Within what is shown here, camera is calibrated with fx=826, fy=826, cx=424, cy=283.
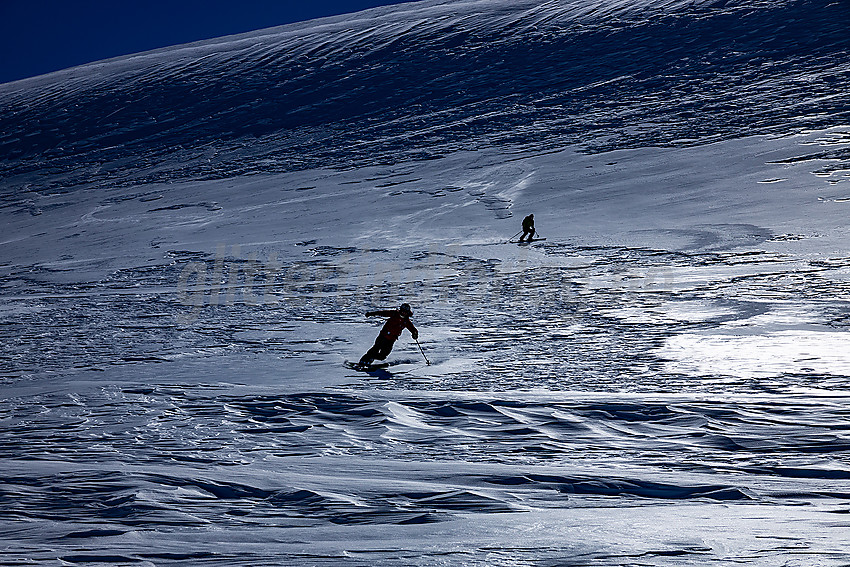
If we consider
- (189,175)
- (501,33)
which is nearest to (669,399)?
(189,175)

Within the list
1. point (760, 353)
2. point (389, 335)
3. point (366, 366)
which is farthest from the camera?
point (389, 335)

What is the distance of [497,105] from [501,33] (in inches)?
342

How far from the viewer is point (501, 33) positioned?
3922 centimetres

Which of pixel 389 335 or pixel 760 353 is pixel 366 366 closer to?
pixel 389 335

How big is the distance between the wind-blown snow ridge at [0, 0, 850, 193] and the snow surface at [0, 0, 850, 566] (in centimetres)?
22

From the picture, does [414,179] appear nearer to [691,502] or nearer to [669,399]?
[669,399]

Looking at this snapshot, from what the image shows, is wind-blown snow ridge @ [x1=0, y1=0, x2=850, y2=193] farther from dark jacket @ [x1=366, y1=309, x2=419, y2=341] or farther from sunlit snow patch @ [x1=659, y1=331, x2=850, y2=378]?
dark jacket @ [x1=366, y1=309, x2=419, y2=341]

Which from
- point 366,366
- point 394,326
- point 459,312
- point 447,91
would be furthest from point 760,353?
point 447,91

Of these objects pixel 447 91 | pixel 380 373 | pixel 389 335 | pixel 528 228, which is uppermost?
pixel 447 91

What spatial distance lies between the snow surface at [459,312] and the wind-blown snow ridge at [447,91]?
0.22 metres

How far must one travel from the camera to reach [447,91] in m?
34.2

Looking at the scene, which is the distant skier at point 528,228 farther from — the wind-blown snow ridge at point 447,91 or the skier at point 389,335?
the wind-blown snow ridge at point 447,91

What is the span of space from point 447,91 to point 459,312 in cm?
2352

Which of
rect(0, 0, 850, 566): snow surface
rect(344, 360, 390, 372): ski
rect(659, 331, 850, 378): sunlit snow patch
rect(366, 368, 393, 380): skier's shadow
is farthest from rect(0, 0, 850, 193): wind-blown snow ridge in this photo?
rect(366, 368, 393, 380): skier's shadow
